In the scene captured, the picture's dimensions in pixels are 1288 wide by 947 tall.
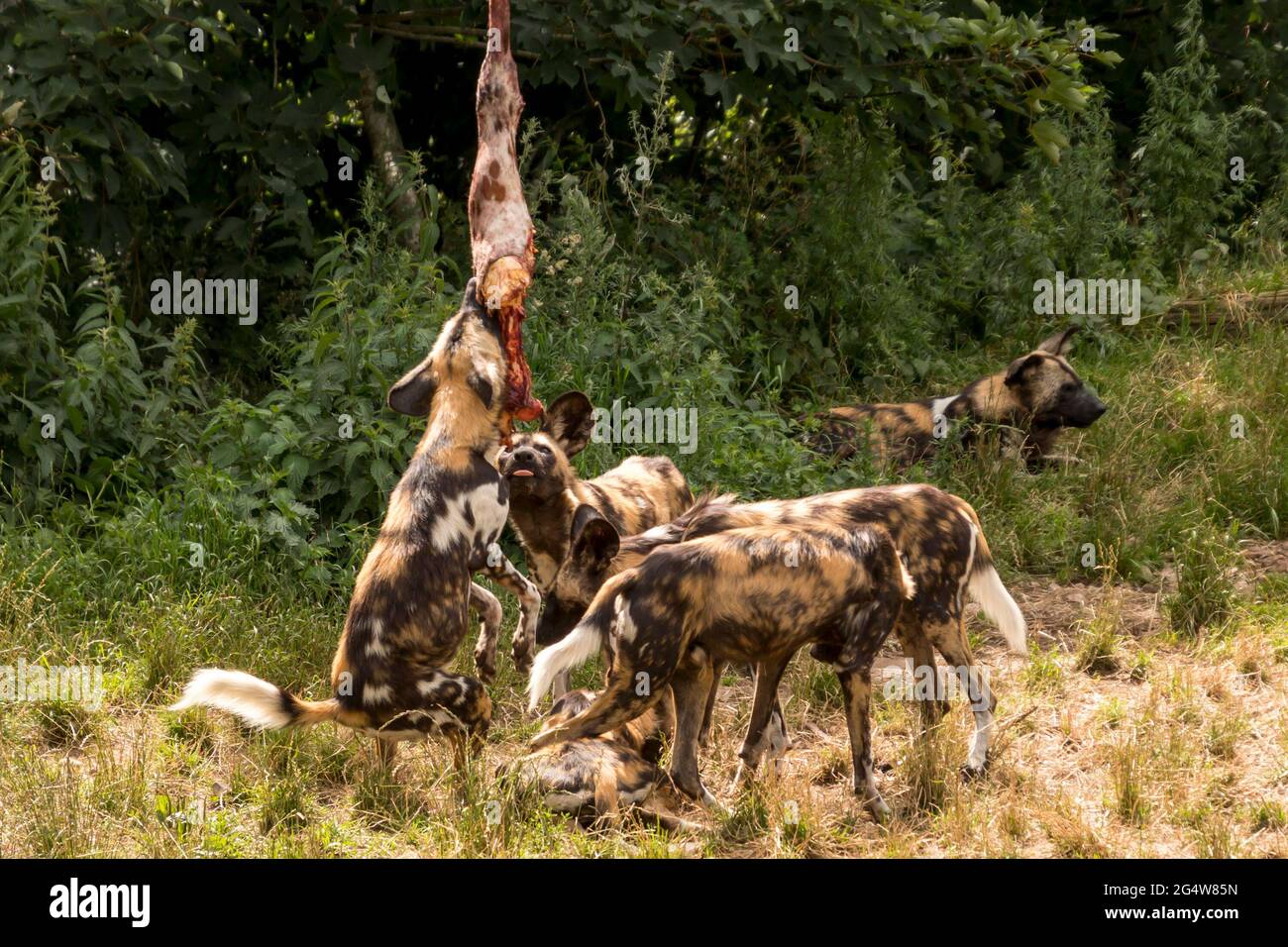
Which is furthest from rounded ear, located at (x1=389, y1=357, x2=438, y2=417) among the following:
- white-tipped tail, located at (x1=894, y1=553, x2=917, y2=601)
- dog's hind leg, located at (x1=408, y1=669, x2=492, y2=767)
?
white-tipped tail, located at (x1=894, y1=553, x2=917, y2=601)

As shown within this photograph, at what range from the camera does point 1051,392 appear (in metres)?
8.80

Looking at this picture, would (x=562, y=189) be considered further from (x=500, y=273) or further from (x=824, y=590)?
(x=824, y=590)

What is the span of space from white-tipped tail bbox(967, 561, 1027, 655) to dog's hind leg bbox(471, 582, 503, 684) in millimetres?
1805

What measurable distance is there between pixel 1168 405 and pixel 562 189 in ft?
11.3

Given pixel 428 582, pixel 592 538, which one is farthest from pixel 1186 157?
pixel 428 582

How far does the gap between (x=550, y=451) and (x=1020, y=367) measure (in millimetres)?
3703

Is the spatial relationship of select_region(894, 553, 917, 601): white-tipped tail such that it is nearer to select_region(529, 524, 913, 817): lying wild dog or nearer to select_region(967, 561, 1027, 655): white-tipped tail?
select_region(529, 524, 913, 817): lying wild dog

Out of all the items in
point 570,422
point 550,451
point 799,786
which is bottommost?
point 799,786

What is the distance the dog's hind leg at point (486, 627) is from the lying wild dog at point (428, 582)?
31cm

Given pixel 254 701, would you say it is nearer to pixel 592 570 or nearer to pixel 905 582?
pixel 592 570

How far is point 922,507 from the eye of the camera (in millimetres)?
5930

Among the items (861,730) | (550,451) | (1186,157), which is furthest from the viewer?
(1186,157)

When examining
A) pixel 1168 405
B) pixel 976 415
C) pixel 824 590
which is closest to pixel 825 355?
pixel 976 415

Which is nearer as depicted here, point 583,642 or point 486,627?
point 583,642
